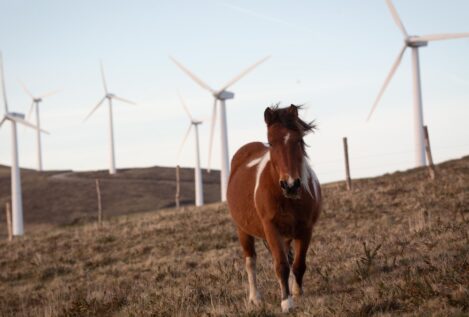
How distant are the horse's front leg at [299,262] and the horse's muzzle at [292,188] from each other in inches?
42.1

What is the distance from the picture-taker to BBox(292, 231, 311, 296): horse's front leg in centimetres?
720

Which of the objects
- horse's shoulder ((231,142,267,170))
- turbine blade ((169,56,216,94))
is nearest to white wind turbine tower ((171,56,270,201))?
turbine blade ((169,56,216,94))

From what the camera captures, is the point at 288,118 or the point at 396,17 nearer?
the point at 288,118

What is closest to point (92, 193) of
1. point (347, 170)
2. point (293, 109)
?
point (347, 170)

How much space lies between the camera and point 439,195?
2056 centimetres

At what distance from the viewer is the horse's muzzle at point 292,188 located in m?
6.20

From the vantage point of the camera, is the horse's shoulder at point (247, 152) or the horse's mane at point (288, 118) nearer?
the horse's mane at point (288, 118)

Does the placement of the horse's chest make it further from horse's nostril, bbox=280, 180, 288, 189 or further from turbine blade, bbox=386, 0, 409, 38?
turbine blade, bbox=386, 0, 409, 38

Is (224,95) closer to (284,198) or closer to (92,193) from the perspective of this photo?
(92,193)

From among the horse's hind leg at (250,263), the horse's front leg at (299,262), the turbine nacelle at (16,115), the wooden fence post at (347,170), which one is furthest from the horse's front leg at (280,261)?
Result: the turbine nacelle at (16,115)

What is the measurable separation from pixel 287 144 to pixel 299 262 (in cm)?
174

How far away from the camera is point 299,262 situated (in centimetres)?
732

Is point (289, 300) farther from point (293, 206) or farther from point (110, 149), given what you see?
point (110, 149)

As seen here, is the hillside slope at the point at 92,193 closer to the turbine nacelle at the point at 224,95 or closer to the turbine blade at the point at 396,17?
the turbine nacelle at the point at 224,95
